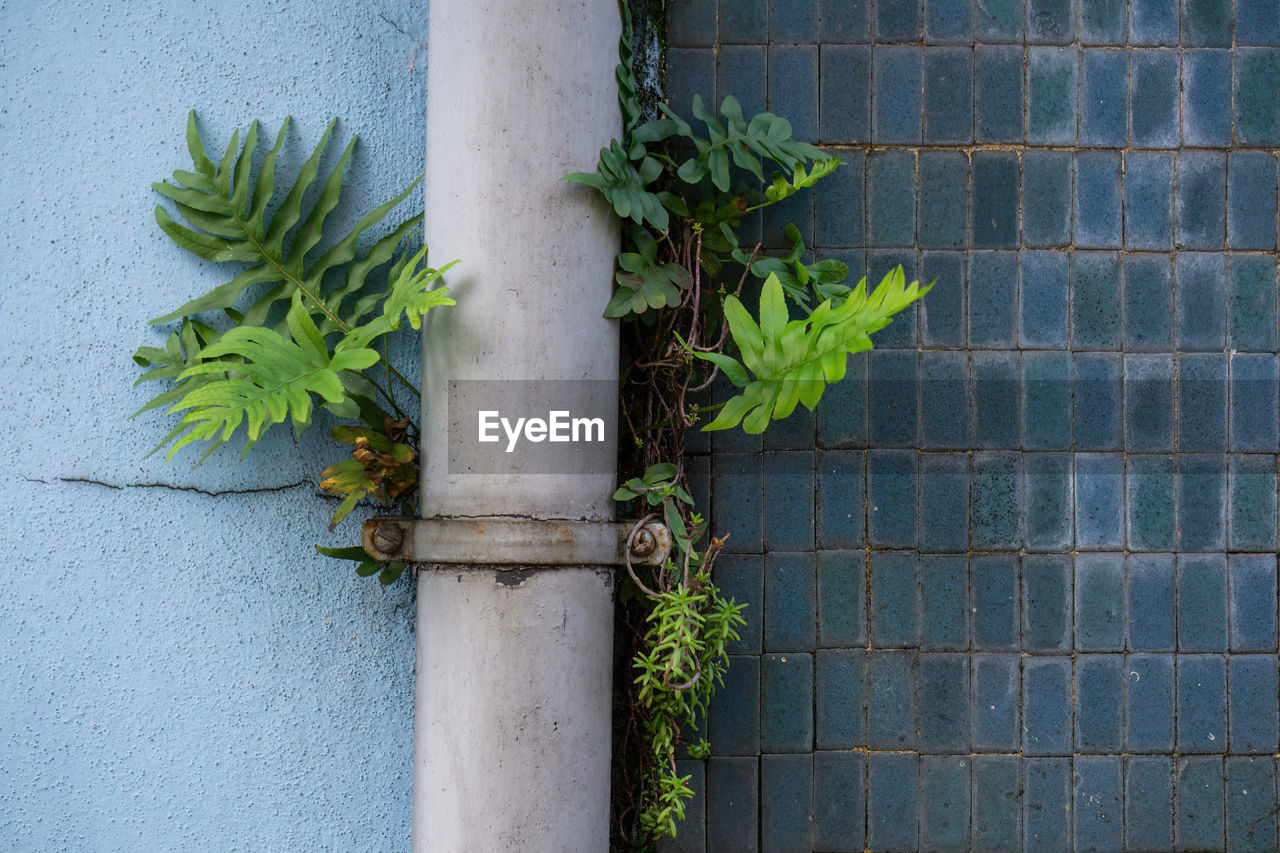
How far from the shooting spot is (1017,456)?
2.05 m

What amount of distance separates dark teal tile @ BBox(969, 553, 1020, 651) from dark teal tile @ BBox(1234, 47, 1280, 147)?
117 centimetres

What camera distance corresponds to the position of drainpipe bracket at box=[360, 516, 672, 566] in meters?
1.65

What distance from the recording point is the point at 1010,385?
6.70ft

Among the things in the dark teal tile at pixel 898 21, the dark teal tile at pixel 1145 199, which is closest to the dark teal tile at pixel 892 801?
the dark teal tile at pixel 1145 199

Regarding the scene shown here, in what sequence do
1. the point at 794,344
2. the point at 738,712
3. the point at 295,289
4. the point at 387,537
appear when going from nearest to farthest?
the point at 794,344 → the point at 387,537 → the point at 295,289 → the point at 738,712

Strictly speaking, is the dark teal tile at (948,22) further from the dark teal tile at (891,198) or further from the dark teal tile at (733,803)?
the dark teal tile at (733,803)

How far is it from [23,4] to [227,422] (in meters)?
1.18

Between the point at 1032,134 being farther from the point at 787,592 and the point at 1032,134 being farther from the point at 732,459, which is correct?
the point at 787,592

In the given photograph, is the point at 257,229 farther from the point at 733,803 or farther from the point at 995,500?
the point at 995,500

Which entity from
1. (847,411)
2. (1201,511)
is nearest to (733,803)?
(847,411)

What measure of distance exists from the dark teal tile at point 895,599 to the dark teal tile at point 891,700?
0.03m

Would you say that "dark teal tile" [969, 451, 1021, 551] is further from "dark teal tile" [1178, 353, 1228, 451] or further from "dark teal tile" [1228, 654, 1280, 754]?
"dark teal tile" [1228, 654, 1280, 754]

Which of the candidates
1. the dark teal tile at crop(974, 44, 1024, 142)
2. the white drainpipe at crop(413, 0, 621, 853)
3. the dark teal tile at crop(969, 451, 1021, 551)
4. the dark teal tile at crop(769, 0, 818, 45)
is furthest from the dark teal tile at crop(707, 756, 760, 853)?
the dark teal tile at crop(769, 0, 818, 45)

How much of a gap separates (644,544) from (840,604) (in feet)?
1.89
